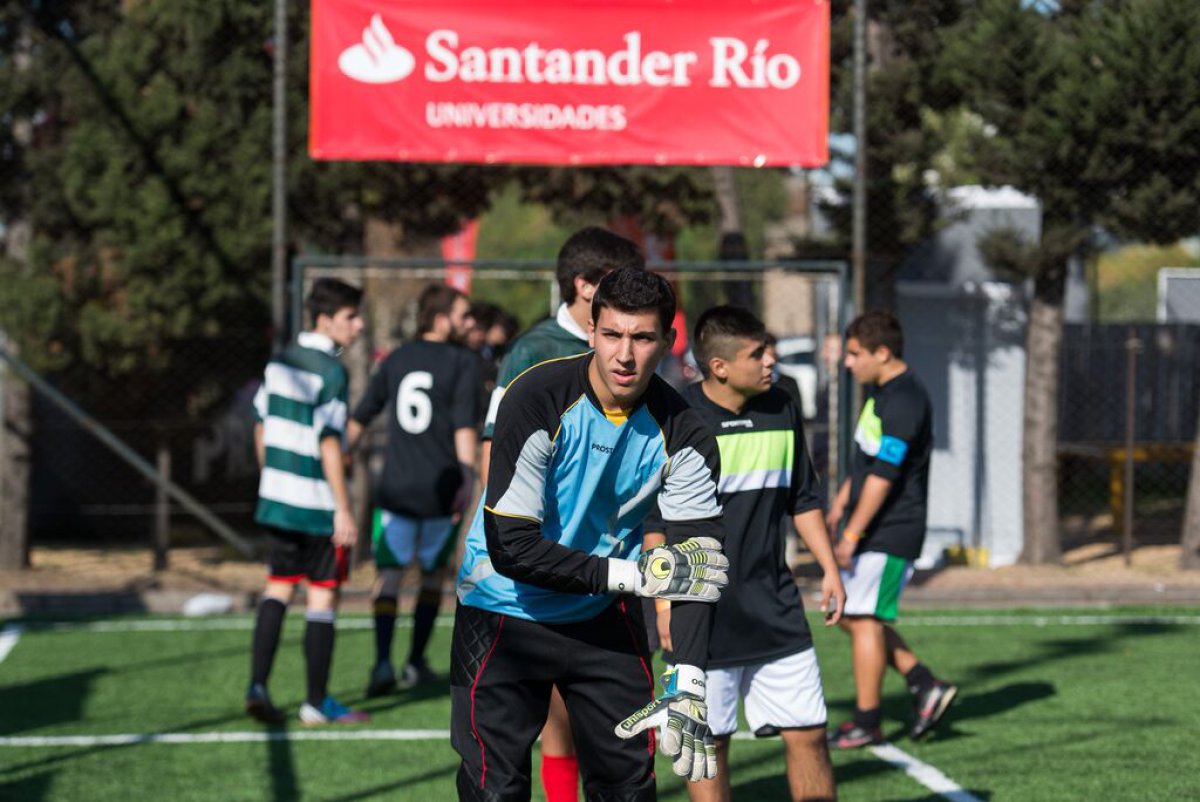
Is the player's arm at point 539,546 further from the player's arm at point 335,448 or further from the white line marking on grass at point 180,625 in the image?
the white line marking on grass at point 180,625

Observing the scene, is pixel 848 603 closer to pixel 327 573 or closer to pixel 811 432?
pixel 327 573

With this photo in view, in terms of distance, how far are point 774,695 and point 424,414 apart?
3.89 meters

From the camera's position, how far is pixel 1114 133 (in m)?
12.3

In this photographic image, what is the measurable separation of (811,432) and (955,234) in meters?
2.40

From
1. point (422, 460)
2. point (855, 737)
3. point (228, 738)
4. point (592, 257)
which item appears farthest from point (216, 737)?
point (592, 257)

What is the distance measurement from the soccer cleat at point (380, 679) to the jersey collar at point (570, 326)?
12.4 ft

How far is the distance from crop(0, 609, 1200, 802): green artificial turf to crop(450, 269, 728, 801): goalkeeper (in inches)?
84.9

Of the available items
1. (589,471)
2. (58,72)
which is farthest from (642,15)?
(589,471)

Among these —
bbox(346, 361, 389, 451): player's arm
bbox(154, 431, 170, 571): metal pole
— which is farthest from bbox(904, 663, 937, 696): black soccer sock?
bbox(154, 431, 170, 571): metal pole

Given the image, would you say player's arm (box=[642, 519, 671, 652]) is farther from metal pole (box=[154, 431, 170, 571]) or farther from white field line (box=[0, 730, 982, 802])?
metal pole (box=[154, 431, 170, 571])

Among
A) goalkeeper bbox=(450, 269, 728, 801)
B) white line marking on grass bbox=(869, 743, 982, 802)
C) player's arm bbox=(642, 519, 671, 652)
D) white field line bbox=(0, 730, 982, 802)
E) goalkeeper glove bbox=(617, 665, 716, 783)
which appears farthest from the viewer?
white field line bbox=(0, 730, 982, 802)

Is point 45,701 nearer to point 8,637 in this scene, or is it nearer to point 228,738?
point 228,738

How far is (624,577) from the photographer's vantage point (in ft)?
13.3

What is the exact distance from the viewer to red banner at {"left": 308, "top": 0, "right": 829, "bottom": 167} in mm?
11766
